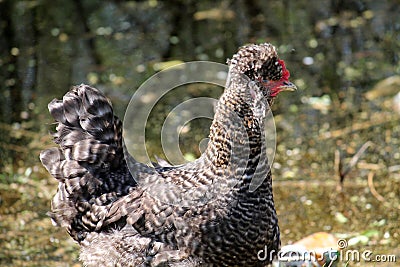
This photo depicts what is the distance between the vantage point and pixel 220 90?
8.77m

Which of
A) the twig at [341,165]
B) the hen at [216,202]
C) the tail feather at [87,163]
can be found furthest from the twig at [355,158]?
the tail feather at [87,163]

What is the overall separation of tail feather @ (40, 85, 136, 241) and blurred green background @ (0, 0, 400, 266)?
1147mm

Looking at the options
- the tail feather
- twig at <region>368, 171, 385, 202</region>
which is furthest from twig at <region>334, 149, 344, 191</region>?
the tail feather

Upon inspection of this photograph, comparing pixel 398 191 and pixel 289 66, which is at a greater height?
pixel 289 66

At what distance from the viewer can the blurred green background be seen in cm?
641

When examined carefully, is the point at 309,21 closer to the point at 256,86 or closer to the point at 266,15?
the point at 266,15

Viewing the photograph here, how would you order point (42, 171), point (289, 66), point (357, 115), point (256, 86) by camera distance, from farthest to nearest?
1. point (289, 66)
2. point (357, 115)
3. point (42, 171)
4. point (256, 86)

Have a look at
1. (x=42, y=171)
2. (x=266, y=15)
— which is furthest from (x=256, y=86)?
(x=266, y=15)

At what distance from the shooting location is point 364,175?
6867 millimetres

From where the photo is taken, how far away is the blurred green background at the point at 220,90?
6.41 meters

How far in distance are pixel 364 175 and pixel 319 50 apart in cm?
296

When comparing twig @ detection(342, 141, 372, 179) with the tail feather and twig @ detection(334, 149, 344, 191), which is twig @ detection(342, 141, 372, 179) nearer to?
twig @ detection(334, 149, 344, 191)

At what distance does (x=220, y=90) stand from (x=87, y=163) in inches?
158

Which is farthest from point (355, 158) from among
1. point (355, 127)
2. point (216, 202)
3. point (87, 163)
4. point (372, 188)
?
point (87, 163)
